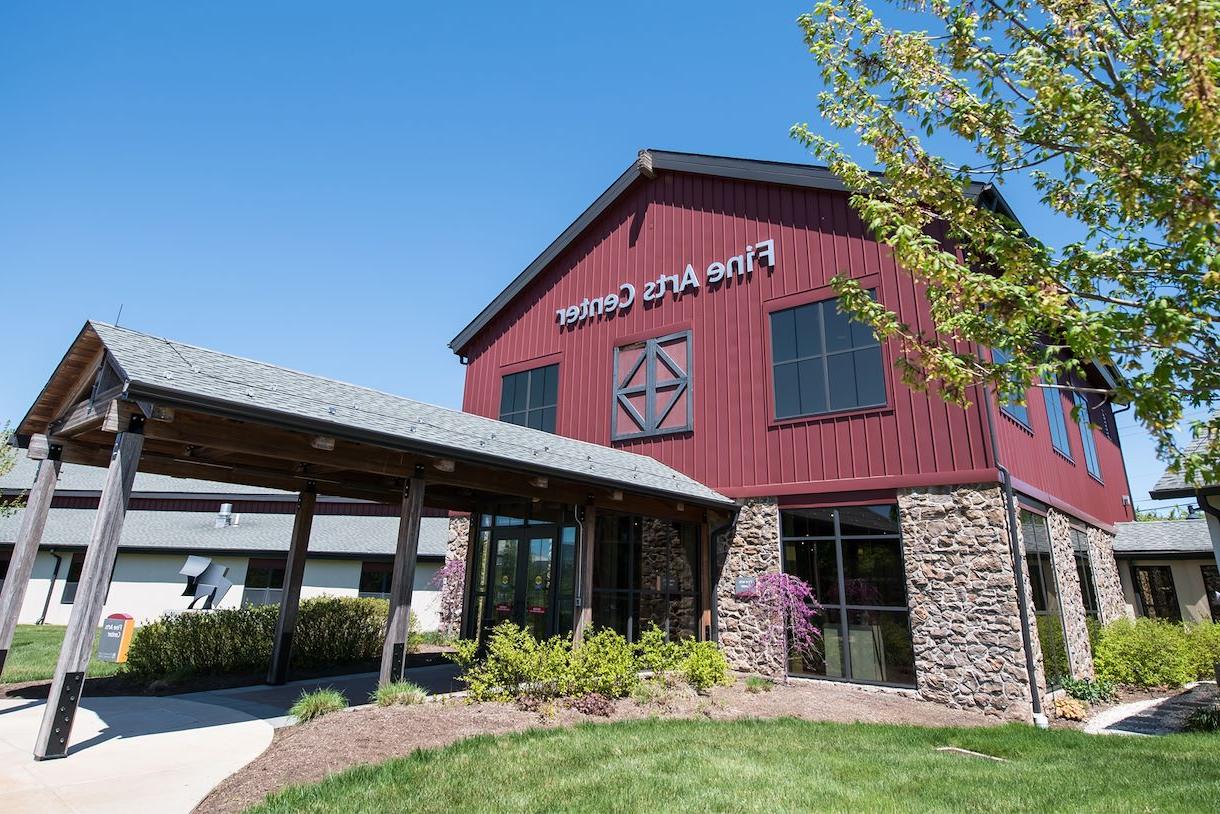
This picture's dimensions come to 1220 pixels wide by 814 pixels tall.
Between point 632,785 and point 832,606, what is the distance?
21.5ft

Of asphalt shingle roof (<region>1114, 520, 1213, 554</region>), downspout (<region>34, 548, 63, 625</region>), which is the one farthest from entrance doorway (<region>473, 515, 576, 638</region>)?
downspout (<region>34, 548, 63, 625</region>)

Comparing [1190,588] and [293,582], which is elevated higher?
[1190,588]

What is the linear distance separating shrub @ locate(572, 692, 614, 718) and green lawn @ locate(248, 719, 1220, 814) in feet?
2.08

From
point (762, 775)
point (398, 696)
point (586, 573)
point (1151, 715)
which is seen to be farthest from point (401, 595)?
point (1151, 715)

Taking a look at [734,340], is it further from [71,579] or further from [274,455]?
[71,579]

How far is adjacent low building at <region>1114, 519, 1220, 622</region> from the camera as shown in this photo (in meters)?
16.8

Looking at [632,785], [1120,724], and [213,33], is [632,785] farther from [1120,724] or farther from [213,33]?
[213,33]

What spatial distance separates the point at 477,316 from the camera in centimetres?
1766

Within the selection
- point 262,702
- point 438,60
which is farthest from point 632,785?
point 438,60

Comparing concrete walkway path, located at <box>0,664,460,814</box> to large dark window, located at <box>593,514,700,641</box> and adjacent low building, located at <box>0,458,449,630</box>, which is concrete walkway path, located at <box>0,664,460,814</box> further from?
adjacent low building, located at <box>0,458,449,630</box>

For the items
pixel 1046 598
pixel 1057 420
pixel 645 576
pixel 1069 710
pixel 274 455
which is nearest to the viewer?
pixel 274 455

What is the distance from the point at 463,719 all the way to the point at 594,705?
1.74m

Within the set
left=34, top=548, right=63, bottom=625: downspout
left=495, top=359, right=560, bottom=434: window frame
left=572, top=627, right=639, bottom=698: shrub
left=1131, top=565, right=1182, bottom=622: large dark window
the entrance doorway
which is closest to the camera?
left=572, top=627, right=639, bottom=698: shrub

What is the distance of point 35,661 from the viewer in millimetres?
11492
